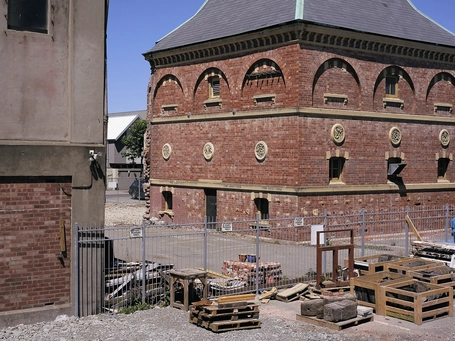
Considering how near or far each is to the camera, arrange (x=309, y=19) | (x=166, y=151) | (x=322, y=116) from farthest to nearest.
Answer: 1. (x=166, y=151)
2. (x=322, y=116)
3. (x=309, y=19)

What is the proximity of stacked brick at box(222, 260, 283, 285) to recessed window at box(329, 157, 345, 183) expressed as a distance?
9.83 m

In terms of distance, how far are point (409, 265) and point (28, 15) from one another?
11546mm

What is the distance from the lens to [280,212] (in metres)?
25.1

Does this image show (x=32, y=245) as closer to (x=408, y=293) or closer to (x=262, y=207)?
(x=408, y=293)

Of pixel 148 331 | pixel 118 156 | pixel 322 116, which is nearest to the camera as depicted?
pixel 148 331

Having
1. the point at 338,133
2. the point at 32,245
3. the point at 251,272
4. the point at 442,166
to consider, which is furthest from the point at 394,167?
the point at 32,245

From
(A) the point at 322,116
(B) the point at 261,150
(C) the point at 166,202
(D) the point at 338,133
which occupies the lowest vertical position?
(C) the point at 166,202

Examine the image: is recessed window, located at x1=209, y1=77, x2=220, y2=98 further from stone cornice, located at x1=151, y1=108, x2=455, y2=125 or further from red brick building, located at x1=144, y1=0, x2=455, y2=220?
stone cornice, located at x1=151, y1=108, x2=455, y2=125

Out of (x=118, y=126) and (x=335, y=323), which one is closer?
(x=335, y=323)

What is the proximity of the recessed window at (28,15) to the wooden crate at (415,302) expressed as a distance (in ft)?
32.1

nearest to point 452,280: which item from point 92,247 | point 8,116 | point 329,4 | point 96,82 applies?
point 92,247

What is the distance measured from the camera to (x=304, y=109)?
24.5 metres

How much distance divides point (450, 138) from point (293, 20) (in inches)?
429

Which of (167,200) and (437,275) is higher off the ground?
(167,200)
